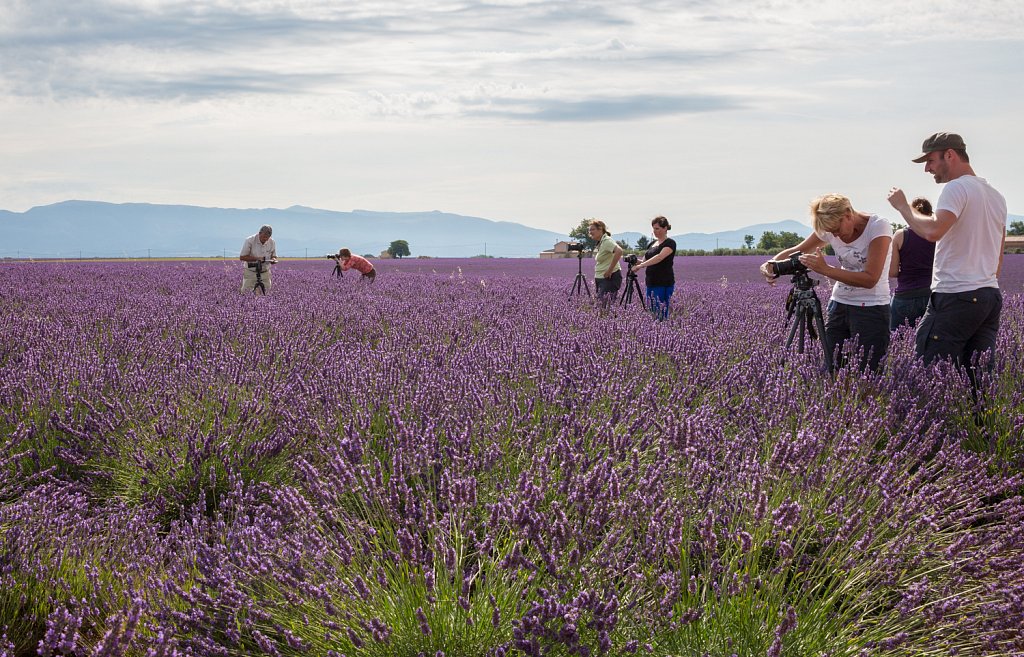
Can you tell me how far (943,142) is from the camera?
132 inches

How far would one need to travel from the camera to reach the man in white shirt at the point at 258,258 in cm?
879

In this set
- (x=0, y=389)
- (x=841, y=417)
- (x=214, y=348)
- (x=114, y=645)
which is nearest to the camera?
(x=114, y=645)

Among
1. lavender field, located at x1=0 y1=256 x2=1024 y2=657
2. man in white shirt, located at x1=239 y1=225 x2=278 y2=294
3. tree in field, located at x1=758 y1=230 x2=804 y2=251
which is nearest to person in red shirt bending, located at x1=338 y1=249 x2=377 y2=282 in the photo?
man in white shirt, located at x1=239 y1=225 x2=278 y2=294

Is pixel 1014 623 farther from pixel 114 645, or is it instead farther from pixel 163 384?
pixel 163 384

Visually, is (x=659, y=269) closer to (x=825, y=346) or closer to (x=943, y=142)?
(x=825, y=346)

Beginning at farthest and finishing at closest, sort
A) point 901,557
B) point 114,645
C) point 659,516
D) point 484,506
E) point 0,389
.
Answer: point 0,389 → point 484,506 → point 901,557 → point 659,516 → point 114,645

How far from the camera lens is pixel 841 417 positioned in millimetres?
2965

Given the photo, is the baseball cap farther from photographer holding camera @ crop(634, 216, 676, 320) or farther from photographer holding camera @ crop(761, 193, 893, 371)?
photographer holding camera @ crop(634, 216, 676, 320)

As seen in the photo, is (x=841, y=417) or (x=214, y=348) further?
(x=214, y=348)

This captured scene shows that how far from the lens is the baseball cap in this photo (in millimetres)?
3344

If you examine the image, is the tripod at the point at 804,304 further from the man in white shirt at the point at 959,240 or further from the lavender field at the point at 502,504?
the man in white shirt at the point at 959,240

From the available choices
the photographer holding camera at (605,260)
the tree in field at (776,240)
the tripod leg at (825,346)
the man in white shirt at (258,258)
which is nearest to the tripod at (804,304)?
the tripod leg at (825,346)

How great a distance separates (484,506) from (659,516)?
24.3 inches

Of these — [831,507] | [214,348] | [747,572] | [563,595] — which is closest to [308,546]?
[563,595]
